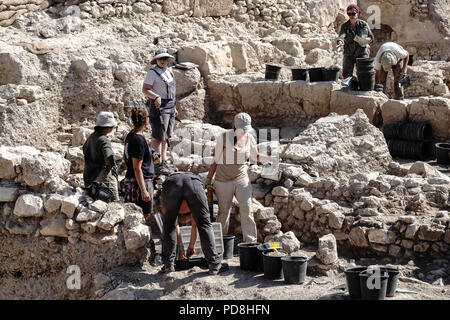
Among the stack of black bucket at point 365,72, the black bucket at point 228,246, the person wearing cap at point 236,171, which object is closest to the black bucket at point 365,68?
the stack of black bucket at point 365,72

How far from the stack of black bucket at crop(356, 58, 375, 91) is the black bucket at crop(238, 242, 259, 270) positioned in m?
6.28

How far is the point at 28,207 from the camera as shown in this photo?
27.4 ft

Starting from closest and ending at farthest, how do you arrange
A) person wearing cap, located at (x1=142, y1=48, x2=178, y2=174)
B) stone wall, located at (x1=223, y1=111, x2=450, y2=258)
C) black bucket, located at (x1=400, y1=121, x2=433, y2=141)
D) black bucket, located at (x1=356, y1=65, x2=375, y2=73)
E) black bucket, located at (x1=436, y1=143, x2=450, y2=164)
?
1. stone wall, located at (x1=223, y1=111, x2=450, y2=258)
2. person wearing cap, located at (x1=142, y1=48, x2=178, y2=174)
3. black bucket, located at (x1=436, y1=143, x2=450, y2=164)
4. black bucket, located at (x1=400, y1=121, x2=433, y2=141)
5. black bucket, located at (x1=356, y1=65, x2=375, y2=73)

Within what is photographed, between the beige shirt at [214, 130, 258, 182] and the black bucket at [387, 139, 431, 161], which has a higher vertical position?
the beige shirt at [214, 130, 258, 182]

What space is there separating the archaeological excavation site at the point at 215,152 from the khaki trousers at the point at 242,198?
0.05 meters

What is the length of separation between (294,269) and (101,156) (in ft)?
8.08

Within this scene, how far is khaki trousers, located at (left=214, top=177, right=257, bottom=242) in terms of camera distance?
905 cm

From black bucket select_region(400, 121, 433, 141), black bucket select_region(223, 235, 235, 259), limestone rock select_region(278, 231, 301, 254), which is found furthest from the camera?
black bucket select_region(400, 121, 433, 141)

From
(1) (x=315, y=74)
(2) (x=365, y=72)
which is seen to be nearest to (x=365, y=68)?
(2) (x=365, y=72)

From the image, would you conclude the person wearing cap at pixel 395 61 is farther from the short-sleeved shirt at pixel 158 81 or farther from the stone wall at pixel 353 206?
the short-sleeved shirt at pixel 158 81

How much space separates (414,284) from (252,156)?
244 cm

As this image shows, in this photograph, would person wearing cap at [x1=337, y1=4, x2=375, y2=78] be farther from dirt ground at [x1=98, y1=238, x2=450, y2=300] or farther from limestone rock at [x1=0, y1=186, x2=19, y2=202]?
limestone rock at [x1=0, y1=186, x2=19, y2=202]

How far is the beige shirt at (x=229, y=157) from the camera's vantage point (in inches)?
350

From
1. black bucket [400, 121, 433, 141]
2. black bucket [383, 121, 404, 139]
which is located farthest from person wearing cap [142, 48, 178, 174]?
black bucket [400, 121, 433, 141]
